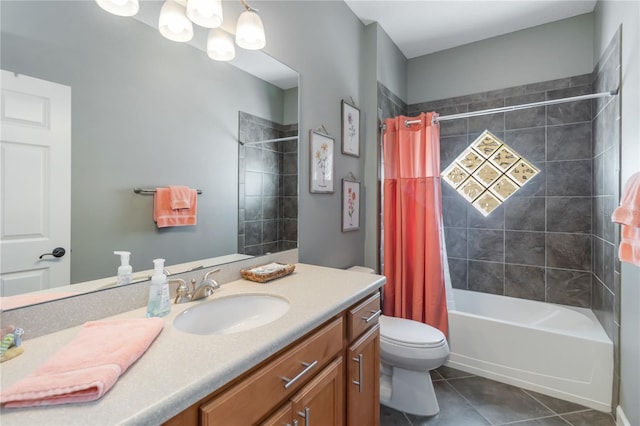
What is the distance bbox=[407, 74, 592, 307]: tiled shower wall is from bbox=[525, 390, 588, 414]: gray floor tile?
0.87 metres

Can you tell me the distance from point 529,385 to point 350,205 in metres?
1.74

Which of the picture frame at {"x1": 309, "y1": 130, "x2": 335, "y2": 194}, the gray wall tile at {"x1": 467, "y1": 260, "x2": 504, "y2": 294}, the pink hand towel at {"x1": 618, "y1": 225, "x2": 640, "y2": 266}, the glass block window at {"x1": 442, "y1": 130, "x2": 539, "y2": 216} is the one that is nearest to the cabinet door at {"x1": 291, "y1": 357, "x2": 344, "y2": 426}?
the picture frame at {"x1": 309, "y1": 130, "x2": 335, "y2": 194}

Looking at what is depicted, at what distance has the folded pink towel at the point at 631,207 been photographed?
1176mm

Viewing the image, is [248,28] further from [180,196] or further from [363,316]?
[363,316]

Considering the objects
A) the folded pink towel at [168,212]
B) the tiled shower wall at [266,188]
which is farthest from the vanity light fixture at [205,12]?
the folded pink towel at [168,212]

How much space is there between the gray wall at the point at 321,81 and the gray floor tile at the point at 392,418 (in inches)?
37.0

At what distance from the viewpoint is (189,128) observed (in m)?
1.22

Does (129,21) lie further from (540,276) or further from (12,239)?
(540,276)

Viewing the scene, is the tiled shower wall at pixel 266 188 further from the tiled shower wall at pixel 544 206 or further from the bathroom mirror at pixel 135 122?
the tiled shower wall at pixel 544 206

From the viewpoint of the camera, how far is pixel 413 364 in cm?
178

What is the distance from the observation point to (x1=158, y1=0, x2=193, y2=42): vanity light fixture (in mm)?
1111

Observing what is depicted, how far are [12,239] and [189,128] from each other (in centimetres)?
66

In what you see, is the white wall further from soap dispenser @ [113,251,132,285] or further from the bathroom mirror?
soap dispenser @ [113,251,132,285]

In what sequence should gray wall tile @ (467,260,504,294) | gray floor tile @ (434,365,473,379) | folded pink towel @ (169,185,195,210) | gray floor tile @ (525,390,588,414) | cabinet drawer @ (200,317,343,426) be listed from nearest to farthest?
1. cabinet drawer @ (200,317,343,426)
2. folded pink towel @ (169,185,195,210)
3. gray floor tile @ (525,390,588,414)
4. gray floor tile @ (434,365,473,379)
5. gray wall tile @ (467,260,504,294)
